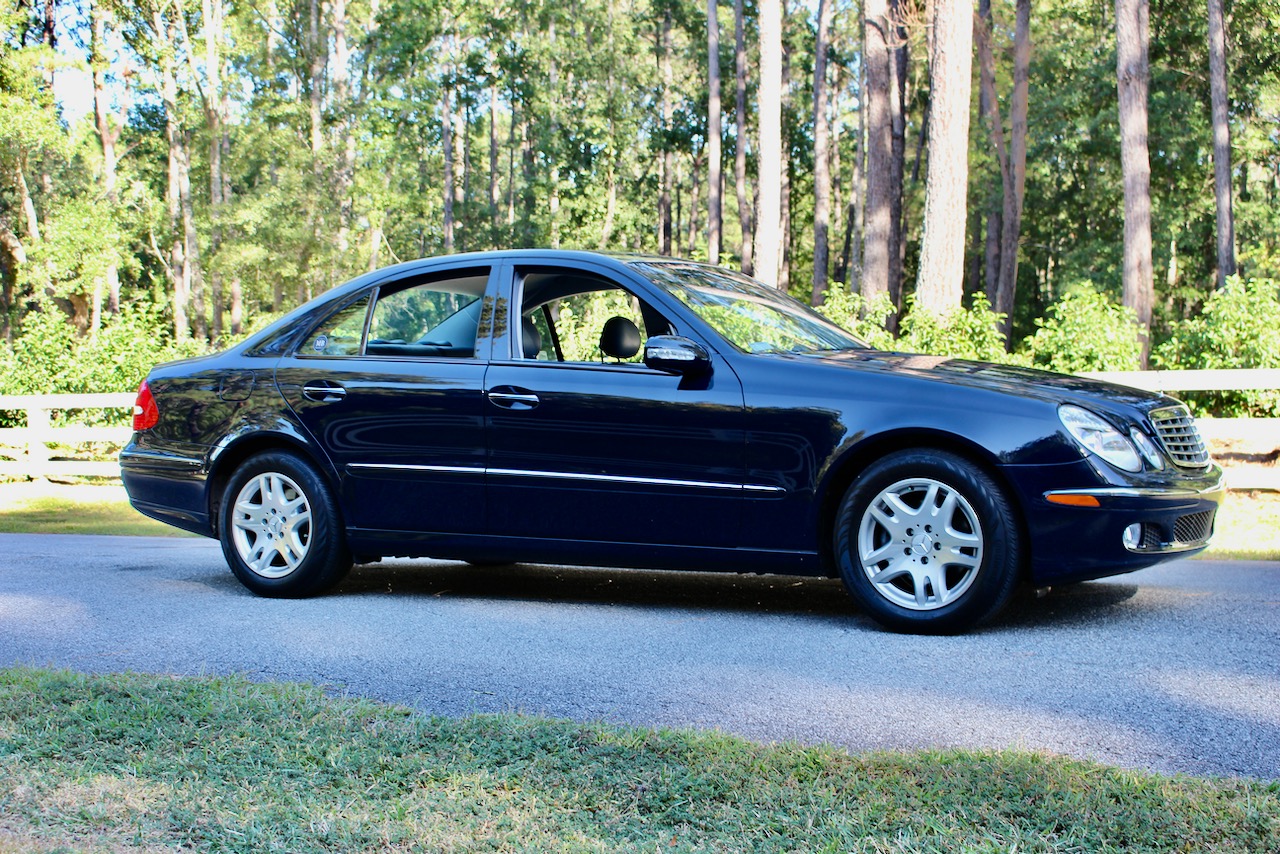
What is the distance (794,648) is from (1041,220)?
4739cm

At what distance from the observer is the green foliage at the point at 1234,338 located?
1103cm

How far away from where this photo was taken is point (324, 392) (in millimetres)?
6723

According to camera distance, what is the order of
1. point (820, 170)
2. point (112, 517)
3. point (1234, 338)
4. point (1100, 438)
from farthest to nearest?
point (820, 170), point (112, 517), point (1234, 338), point (1100, 438)

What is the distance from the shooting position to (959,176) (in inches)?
646

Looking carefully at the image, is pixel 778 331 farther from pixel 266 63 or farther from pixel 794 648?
pixel 266 63

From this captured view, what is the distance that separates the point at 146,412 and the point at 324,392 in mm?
1306

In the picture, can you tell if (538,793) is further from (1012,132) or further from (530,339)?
(1012,132)

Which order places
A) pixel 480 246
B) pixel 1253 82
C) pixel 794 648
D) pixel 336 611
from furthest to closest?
1. pixel 480 246
2. pixel 1253 82
3. pixel 336 611
4. pixel 794 648

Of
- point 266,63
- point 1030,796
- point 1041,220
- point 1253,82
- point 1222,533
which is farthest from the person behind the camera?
point 1041,220

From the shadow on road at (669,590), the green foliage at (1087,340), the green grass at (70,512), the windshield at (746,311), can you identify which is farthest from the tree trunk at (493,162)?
the windshield at (746,311)

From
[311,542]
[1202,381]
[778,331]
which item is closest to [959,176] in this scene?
[1202,381]

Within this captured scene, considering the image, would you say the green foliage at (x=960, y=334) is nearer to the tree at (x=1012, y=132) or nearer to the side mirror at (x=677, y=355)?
the side mirror at (x=677, y=355)

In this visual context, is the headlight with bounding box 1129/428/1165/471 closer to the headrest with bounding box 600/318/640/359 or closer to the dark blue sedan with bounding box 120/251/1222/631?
the dark blue sedan with bounding box 120/251/1222/631

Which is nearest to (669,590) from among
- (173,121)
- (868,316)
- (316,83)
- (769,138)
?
(868,316)
